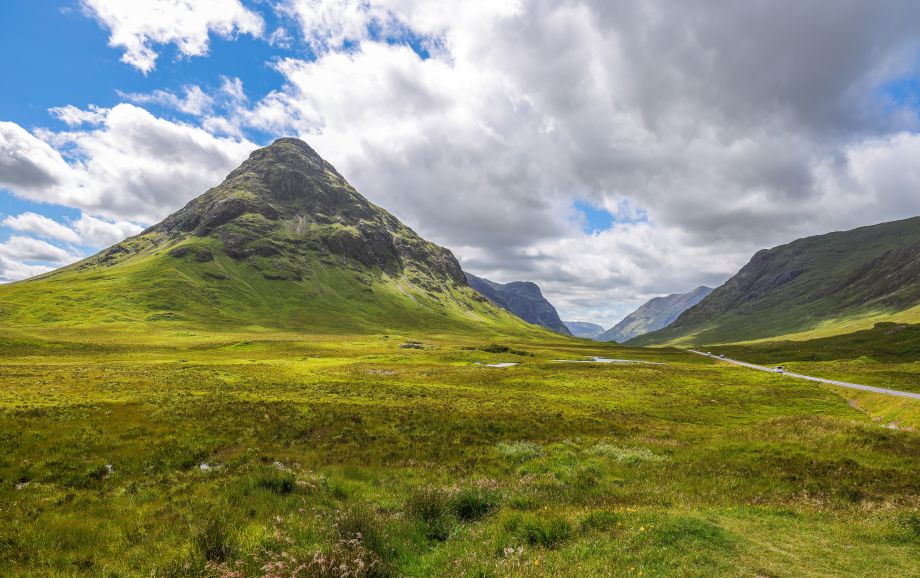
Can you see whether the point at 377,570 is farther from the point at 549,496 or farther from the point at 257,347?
the point at 257,347

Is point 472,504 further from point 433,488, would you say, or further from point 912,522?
point 912,522

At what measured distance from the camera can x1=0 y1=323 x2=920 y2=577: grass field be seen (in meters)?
9.78

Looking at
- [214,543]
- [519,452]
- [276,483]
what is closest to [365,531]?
[214,543]

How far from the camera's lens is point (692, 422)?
123 feet

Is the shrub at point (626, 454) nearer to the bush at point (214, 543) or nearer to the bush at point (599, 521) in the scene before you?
the bush at point (599, 521)

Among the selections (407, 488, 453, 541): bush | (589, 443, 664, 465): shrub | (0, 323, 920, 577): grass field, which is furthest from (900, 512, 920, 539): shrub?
(407, 488, 453, 541): bush

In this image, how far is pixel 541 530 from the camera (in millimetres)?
11086

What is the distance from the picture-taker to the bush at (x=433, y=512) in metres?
11.9

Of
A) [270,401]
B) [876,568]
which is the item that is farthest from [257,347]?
[876,568]

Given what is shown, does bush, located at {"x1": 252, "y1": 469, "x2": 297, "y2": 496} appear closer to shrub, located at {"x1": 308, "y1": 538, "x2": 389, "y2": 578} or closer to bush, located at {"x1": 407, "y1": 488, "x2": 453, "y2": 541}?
bush, located at {"x1": 407, "y1": 488, "x2": 453, "y2": 541}

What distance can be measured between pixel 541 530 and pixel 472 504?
3.59 metres

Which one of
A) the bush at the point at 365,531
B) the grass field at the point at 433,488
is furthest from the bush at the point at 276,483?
the bush at the point at 365,531

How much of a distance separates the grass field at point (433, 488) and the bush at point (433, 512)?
0.28 ft

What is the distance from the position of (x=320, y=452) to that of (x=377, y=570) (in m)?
15.8
